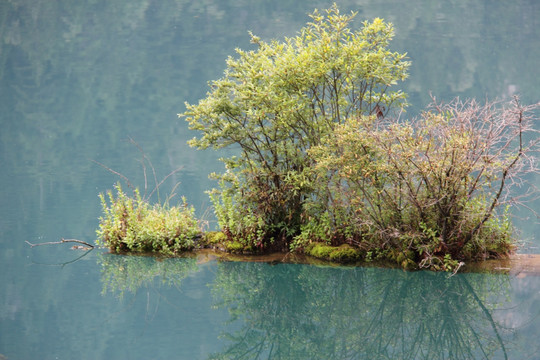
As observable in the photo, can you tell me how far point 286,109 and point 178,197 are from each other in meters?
8.35

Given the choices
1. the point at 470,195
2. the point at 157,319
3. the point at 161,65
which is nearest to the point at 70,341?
the point at 157,319

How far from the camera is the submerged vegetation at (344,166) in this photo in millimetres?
8750

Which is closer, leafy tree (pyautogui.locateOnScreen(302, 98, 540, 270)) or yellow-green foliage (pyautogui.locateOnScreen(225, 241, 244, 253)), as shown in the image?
leafy tree (pyautogui.locateOnScreen(302, 98, 540, 270))

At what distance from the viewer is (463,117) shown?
875cm

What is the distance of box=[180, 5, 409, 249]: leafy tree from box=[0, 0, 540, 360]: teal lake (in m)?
0.76

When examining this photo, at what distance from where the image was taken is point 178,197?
17406mm

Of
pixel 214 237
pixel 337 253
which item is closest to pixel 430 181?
pixel 337 253

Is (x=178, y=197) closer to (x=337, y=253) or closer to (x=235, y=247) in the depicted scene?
(x=235, y=247)

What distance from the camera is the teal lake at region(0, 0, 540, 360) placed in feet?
22.7

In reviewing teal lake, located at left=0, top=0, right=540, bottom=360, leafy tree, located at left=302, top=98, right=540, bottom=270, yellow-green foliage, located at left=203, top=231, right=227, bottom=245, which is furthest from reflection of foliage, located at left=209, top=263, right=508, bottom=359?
yellow-green foliage, located at left=203, top=231, right=227, bottom=245

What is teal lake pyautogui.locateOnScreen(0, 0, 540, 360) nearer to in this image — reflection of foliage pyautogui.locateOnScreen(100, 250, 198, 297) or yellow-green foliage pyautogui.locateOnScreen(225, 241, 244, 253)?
reflection of foliage pyautogui.locateOnScreen(100, 250, 198, 297)

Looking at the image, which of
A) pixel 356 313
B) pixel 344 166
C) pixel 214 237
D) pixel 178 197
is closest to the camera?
pixel 356 313

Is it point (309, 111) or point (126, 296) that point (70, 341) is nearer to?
point (126, 296)

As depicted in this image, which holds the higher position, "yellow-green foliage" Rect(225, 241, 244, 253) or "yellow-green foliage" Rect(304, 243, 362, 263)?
"yellow-green foliage" Rect(225, 241, 244, 253)
